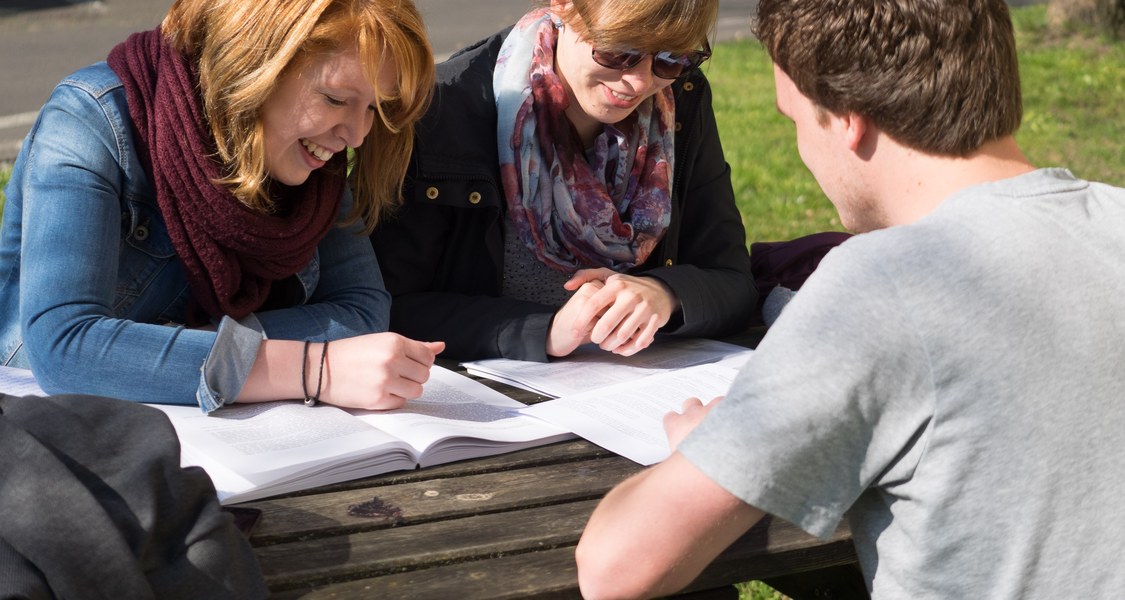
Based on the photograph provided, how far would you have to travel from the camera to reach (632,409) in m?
2.15

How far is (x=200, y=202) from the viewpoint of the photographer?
7.13 feet

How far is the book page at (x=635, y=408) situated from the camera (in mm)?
1996

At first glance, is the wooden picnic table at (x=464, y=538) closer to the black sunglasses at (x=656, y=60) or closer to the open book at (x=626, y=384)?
the open book at (x=626, y=384)

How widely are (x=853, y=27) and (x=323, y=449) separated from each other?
Result: 94 centimetres

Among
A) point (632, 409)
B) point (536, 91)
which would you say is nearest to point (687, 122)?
point (536, 91)

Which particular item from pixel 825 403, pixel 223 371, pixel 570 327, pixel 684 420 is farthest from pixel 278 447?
pixel 825 403

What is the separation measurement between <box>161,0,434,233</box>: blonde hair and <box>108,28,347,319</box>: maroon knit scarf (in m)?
0.03

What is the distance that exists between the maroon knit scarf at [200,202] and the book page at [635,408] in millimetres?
569

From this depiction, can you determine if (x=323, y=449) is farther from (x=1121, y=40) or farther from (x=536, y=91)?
(x=1121, y=40)

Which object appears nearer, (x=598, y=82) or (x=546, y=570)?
(x=546, y=570)

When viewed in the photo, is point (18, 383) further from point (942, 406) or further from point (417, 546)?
point (942, 406)

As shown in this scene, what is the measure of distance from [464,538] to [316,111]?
2.89ft

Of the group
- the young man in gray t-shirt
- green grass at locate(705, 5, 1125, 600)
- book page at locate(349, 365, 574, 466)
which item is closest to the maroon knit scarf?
book page at locate(349, 365, 574, 466)

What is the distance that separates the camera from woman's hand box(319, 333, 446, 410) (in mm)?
2039
